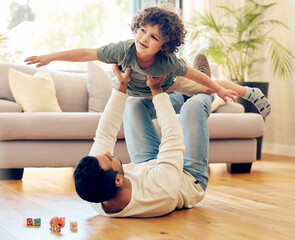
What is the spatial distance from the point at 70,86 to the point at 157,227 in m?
2.32

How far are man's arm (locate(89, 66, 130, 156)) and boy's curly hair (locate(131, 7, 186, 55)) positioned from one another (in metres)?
0.22

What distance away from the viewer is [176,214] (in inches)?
84.5

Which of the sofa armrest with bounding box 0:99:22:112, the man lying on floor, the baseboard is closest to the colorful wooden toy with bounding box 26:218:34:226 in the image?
the man lying on floor

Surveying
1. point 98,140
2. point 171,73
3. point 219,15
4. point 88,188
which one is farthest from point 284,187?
point 219,15

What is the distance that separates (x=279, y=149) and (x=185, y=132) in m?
3.48

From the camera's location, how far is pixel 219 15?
566 centimetres

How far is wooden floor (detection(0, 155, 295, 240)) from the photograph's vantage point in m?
1.79

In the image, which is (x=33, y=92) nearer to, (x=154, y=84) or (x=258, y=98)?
(x=154, y=84)

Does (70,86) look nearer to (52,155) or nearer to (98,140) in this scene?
(52,155)

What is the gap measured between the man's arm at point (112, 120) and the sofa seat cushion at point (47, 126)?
1134 mm

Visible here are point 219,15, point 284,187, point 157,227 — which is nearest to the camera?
point 157,227

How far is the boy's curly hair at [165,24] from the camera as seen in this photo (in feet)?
7.00

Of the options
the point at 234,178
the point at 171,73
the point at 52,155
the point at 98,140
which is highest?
the point at 171,73

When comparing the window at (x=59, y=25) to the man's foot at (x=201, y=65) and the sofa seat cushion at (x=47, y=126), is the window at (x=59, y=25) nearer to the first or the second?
the sofa seat cushion at (x=47, y=126)
